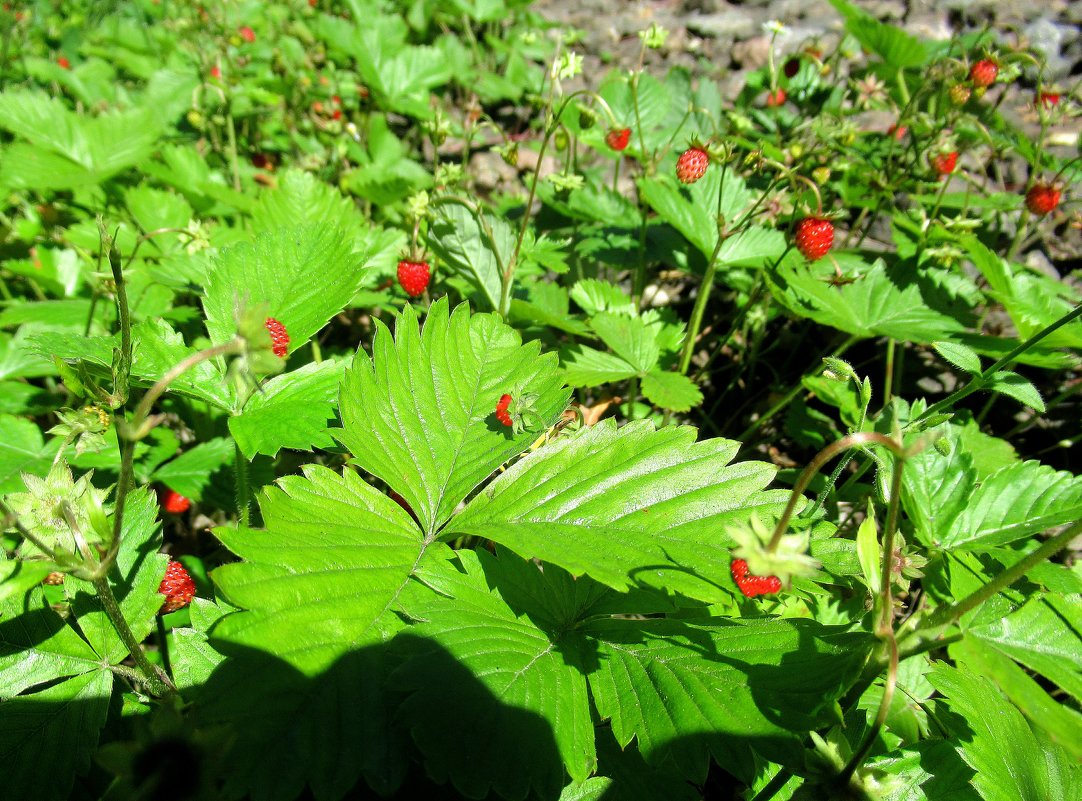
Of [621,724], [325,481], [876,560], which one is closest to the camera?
[876,560]

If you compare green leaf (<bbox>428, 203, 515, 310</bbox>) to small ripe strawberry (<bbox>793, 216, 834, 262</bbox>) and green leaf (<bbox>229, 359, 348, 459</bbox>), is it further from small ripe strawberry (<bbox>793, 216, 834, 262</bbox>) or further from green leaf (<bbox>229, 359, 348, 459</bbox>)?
small ripe strawberry (<bbox>793, 216, 834, 262</bbox>)

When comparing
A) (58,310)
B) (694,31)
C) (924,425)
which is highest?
(694,31)

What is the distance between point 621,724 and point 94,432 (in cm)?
124

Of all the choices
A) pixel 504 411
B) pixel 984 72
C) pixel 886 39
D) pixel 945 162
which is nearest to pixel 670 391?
pixel 504 411

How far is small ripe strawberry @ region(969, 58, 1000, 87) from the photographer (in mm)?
2520

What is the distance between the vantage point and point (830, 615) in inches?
67.3

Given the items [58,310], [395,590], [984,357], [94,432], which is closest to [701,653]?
[395,590]

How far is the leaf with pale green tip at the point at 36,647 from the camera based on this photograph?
1300mm

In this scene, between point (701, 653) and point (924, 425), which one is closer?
point (701, 653)

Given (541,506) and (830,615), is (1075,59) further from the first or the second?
(541,506)

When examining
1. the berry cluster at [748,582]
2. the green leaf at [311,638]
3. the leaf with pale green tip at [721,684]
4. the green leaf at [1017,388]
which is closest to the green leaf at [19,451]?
the green leaf at [311,638]

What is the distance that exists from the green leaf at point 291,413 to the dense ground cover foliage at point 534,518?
0.01 metres

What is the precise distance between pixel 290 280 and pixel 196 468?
26.7 inches

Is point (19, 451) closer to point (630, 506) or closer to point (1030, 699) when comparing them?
point (630, 506)
